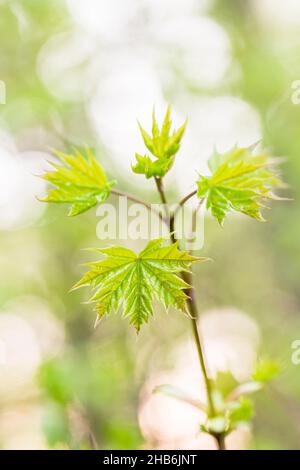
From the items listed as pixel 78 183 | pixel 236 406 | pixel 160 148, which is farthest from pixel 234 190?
pixel 236 406

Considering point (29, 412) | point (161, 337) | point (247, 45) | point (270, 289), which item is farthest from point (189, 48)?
point (29, 412)

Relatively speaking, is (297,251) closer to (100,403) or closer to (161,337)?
(161,337)

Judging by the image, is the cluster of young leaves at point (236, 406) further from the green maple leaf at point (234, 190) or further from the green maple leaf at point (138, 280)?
the green maple leaf at point (234, 190)

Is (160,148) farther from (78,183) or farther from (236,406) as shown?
(236,406)

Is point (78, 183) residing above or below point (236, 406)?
above

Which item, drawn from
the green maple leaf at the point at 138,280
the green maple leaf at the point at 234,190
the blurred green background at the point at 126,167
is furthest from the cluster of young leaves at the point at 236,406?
the blurred green background at the point at 126,167

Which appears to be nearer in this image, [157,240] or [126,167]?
[157,240]
